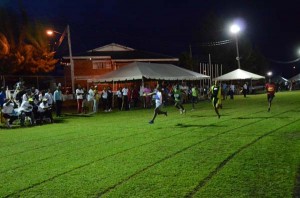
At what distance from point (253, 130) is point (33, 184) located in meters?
8.98

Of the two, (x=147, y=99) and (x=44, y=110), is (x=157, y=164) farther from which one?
(x=147, y=99)

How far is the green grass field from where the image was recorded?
23.1 ft

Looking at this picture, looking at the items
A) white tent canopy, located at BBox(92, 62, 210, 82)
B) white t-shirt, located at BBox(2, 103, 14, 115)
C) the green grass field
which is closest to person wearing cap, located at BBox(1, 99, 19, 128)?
white t-shirt, located at BBox(2, 103, 14, 115)

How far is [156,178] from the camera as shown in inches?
307

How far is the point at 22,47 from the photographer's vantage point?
43.5 m

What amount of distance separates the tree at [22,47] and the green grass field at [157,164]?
28.3 metres

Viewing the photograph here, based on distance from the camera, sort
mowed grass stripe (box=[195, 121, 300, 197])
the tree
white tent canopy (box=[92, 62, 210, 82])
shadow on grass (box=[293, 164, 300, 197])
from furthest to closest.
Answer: the tree → white tent canopy (box=[92, 62, 210, 82]) → mowed grass stripe (box=[195, 121, 300, 197]) → shadow on grass (box=[293, 164, 300, 197])

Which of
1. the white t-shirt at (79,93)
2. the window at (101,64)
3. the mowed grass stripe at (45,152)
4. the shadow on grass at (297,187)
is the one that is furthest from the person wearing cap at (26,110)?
the window at (101,64)

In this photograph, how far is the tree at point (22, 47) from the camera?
41062 millimetres

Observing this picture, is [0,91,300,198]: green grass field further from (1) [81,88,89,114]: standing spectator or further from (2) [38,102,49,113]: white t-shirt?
(1) [81,88,89,114]: standing spectator

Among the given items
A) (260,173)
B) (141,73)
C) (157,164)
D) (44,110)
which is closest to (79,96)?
(44,110)

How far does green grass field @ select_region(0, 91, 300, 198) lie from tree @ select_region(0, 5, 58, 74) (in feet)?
92.9

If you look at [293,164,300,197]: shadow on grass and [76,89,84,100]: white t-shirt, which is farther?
[76,89,84,100]: white t-shirt

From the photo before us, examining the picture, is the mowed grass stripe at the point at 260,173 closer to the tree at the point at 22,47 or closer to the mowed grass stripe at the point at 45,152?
the mowed grass stripe at the point at 45,152
